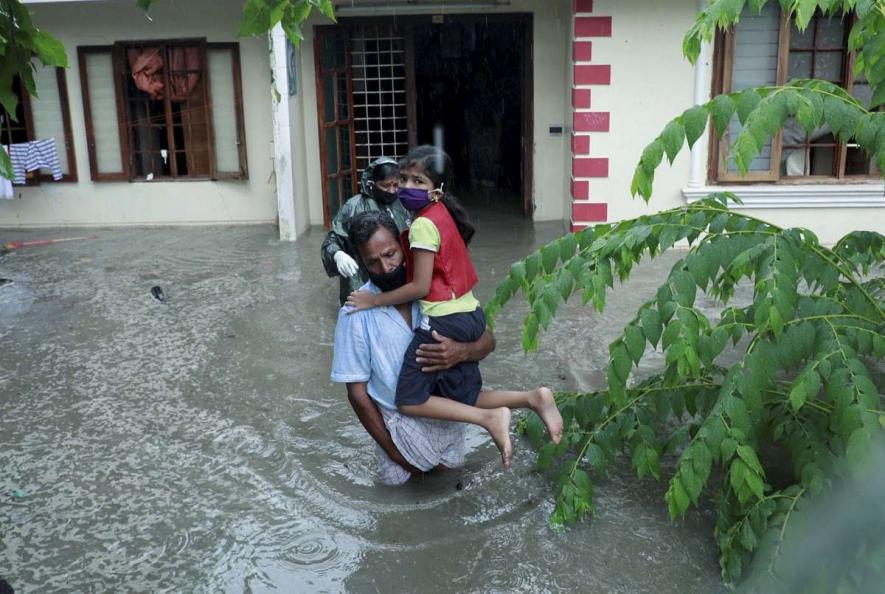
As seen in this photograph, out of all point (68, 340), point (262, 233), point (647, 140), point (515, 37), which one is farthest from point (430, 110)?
point (68, 340)

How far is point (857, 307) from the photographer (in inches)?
161

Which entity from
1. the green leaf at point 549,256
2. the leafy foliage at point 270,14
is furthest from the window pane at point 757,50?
the leafy foliage at point 270,14

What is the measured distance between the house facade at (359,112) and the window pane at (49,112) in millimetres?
28

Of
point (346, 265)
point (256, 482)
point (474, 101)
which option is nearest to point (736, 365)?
point (256, 482)

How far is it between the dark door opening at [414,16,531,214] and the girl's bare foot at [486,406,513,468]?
10.7 meters

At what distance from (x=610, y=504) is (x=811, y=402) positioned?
1.03 metres

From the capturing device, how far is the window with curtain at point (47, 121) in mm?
11203

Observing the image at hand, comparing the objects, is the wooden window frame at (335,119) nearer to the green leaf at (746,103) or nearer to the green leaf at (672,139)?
Result: the green leaf at (672,139)

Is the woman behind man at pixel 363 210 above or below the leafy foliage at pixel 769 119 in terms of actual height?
below

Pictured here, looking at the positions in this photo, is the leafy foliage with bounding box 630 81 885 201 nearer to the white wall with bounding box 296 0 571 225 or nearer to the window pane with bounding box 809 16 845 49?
the window pane with bounding box 809 16 845 49

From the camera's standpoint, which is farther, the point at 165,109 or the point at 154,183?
the point at 154,183

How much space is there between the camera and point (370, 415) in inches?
165

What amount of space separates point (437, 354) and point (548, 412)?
0.57m

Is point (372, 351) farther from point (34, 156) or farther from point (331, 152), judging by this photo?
point (34, 156)
